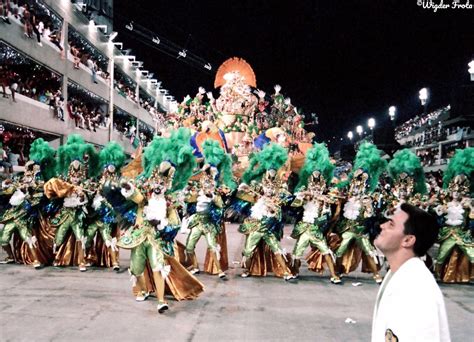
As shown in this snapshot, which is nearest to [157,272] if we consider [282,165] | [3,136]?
[282,165]

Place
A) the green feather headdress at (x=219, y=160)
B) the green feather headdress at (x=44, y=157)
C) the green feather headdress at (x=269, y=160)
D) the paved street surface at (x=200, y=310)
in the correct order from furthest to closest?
1. the green feather headdress at (x=44, y=157)
2. the green feather headdress at (x=219, y=160)
3. the green feather headdress at (x=269, y=160)
4. the paved street surface at (x=200, y=310)

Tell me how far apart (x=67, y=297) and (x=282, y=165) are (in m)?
3.95

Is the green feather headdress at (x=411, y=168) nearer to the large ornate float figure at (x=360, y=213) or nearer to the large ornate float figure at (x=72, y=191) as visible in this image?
the large ornate float figure at (x=360, y=213)

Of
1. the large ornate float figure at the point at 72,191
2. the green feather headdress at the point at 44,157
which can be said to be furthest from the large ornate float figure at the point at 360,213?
the green feather headdress at the point at 44,157

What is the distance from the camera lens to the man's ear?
232cm

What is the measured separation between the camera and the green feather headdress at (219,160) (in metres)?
8.88

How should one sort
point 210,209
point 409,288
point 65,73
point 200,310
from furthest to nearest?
point 65,73
point 210,209
point 200,310
point 409,288

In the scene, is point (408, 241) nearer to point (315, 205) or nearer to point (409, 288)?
point (409, 288)

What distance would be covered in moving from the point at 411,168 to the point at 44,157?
6272 mm

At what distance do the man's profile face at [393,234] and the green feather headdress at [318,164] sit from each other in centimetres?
628

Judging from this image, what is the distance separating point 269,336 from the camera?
530 centimetres

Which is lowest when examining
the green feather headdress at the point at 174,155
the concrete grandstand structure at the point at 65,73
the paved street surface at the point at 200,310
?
the paved street surface at the point at 200,310

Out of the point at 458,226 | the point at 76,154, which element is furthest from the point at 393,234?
the point at 76,154

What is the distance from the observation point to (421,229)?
2324 millimetres
